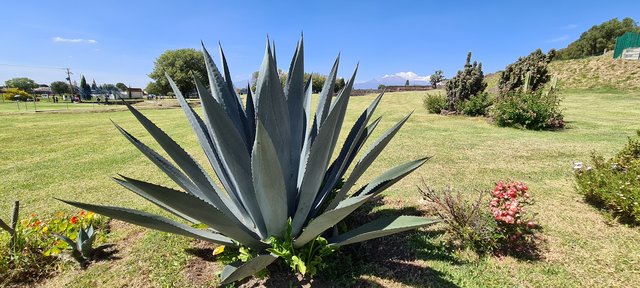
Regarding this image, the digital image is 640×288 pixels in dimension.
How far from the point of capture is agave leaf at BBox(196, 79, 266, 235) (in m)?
1.82

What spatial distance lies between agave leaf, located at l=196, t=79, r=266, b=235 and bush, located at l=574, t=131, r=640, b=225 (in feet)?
11.9

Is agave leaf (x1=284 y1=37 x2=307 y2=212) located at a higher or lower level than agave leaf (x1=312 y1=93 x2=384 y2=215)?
higher

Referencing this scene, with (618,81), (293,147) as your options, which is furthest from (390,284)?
(618,81)

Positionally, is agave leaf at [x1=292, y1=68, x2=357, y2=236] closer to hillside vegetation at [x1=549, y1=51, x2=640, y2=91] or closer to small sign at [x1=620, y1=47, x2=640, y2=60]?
hillside vegetation at [x1=549, y1=51, x2=640, y2=91]

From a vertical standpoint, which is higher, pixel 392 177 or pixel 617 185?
pixel 392 177

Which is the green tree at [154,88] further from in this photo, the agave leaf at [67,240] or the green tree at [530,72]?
the agave leaf at [67,240]

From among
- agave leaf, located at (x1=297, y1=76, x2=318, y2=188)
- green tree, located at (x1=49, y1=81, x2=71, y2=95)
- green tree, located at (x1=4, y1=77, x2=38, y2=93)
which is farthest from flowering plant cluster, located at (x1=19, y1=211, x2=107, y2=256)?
green tree, located at (x1=4, y1=77, x2=38, y2=93)

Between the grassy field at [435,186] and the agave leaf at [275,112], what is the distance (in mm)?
1172

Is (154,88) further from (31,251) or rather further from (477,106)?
(31,251)

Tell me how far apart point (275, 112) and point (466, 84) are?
14.2 metres

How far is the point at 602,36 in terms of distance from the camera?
51188 mm

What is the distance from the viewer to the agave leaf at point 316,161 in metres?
1.89

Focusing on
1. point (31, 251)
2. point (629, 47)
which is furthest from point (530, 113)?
point (629, 47)

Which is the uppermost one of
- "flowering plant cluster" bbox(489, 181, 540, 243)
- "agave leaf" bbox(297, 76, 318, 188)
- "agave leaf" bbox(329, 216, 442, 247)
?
"agave leaf" bbox(297, 76, 318, 188)
